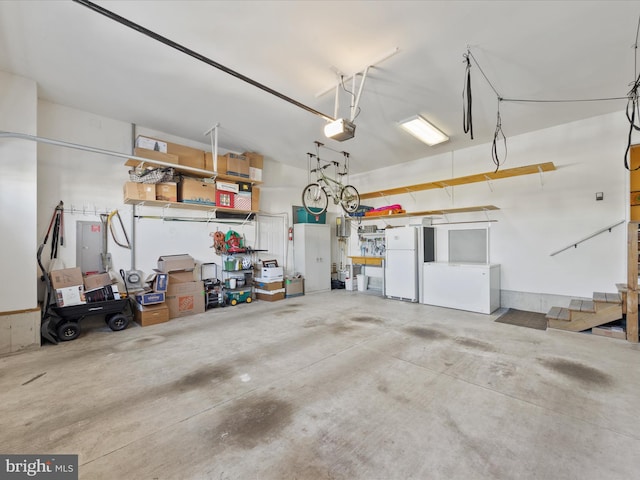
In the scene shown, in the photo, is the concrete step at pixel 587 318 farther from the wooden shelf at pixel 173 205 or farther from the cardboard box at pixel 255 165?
the wooden shelf at pixel 173 205

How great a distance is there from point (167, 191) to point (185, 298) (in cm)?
201

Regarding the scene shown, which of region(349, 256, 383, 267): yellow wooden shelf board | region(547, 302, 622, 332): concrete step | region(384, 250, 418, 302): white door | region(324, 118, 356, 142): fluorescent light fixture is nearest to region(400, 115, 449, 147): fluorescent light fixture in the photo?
region(324, 118, 356, 142): fluorescent light fixture

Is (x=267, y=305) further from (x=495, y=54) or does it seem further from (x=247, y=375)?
(x=495, y=54)

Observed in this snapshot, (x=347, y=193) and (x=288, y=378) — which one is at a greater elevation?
(x=347, y=193)

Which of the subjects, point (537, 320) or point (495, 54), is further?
point (537, 320)

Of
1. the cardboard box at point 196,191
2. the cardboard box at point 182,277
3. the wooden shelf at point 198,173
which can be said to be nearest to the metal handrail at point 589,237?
the wooden shelf at point 198,173

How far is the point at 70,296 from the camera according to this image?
3.82 meters

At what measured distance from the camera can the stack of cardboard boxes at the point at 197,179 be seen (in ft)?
15.0

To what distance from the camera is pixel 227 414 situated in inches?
82.9

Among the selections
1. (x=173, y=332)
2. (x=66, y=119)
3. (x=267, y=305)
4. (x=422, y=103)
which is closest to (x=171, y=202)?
(x=66, y=119)

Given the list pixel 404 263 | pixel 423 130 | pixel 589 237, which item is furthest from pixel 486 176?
pixel 404 263

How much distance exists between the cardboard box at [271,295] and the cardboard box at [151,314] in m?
2.19

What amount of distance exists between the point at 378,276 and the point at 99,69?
6892mm

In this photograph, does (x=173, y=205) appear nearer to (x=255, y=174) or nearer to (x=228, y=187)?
(x=228, y=187)
